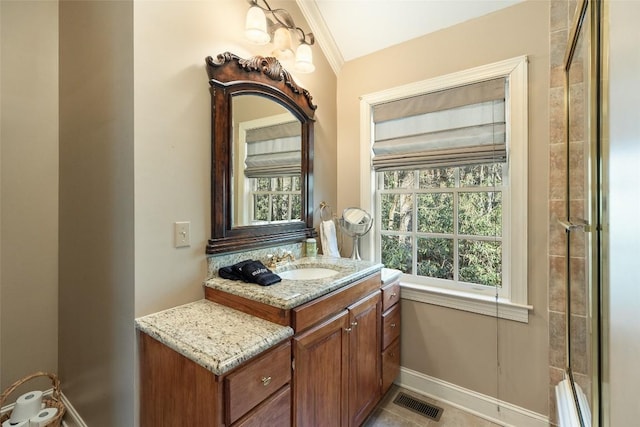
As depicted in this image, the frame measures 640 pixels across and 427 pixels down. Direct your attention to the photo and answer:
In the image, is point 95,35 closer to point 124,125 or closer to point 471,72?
point 124,125

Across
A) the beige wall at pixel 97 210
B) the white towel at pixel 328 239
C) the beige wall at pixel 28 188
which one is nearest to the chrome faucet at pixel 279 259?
the white towel at pixel 328 239

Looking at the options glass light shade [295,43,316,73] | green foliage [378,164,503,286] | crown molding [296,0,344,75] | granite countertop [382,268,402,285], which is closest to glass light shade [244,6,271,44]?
glass light shade [295,43,316,73]

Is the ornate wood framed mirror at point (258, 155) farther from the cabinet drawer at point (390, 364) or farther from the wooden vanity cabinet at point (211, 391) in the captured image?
the cabinet drawer at point (390, 364)

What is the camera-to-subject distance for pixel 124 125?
3.92 ft

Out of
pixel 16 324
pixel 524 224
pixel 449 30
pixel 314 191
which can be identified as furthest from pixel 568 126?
pixel 16 324

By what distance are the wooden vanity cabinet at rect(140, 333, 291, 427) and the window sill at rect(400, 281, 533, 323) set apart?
1.24m

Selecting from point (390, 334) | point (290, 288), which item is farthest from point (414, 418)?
point (290, 288)

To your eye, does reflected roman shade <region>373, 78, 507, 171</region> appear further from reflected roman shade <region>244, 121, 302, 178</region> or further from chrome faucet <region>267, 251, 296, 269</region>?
chrome faucet <region>267, 251, 296, 269</region>

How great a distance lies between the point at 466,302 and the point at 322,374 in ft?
3.68

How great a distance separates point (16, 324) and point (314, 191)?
2.08 meters

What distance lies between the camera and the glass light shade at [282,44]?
172 cm

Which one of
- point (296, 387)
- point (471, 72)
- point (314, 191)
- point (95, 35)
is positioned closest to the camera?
point (296, 387)

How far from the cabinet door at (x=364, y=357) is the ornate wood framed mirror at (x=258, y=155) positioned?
2.25 ft

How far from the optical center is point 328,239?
7.15ft
